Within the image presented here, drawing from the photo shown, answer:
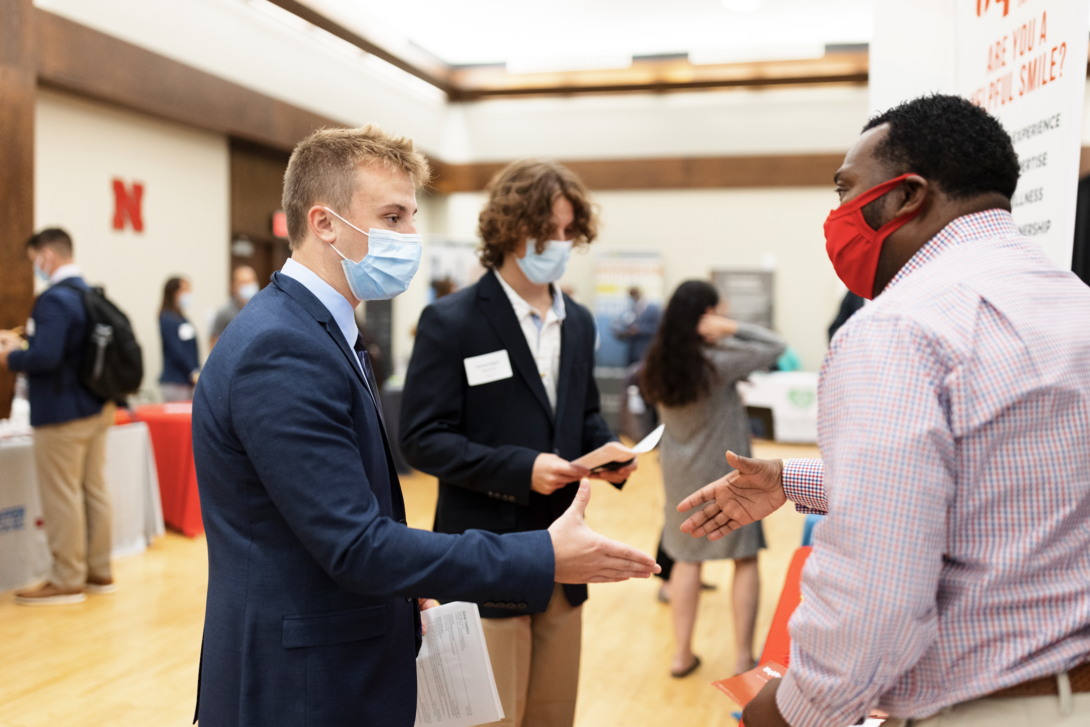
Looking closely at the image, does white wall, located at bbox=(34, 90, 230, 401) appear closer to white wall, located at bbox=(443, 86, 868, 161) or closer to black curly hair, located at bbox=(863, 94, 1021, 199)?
white wall, located at bbox=(443, 86, 868, 161)

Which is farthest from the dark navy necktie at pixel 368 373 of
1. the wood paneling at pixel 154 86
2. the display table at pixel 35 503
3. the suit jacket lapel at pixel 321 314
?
the wood paneling at pixel 154 86

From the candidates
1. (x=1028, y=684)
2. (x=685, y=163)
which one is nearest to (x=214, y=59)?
(x=685, y=163)

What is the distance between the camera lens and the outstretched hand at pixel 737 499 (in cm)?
139

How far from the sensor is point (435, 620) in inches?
62.3

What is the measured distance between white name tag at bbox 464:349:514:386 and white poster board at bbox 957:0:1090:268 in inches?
49.8

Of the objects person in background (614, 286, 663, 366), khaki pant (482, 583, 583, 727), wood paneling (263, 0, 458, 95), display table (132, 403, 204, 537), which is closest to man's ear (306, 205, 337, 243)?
khaki pant (482, 583, 583, 727)

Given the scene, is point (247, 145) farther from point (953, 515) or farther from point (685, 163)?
point (953, 515)

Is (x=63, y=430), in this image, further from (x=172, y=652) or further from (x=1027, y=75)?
(x=1027, y=75)

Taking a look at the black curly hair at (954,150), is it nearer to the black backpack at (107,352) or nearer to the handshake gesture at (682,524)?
the handshake gesture at (682,524)

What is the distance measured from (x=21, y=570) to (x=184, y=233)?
13.9ft

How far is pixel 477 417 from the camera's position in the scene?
6.70 feet

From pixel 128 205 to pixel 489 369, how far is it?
21.2 feet

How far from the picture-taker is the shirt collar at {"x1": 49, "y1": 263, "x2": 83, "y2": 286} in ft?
14.3

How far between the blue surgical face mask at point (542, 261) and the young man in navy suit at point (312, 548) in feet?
2.90
